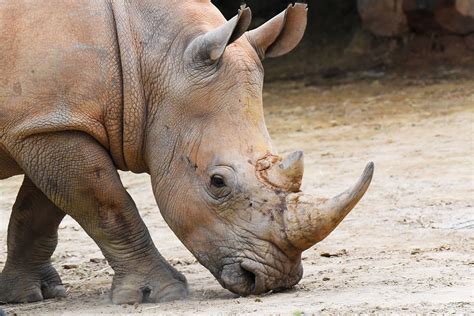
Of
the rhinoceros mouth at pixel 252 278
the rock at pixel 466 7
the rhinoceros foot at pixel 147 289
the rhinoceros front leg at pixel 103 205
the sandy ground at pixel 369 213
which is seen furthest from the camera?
the rock at pixel 466 7

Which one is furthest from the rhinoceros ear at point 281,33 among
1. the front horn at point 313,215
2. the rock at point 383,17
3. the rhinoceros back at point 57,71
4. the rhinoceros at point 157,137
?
the rock at point 383,17

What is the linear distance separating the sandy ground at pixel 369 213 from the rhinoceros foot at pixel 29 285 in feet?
0.49

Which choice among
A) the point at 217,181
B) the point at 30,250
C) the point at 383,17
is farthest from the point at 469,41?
the point at 217,181

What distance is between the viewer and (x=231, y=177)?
732 centimetres

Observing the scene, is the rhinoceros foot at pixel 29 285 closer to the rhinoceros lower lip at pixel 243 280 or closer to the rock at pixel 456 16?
the rhinoceros lower lip at pixel 243 280

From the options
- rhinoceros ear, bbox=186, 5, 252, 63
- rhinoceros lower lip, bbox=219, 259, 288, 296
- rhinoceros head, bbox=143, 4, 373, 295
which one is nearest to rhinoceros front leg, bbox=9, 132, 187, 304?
rhinoceros head, bbox=143, 4, 373, 295

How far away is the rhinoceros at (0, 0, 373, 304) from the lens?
23.9 ft

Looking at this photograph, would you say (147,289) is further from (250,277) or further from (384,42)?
(384,42)

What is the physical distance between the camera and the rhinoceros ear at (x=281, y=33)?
780cm

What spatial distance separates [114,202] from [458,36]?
9.42m

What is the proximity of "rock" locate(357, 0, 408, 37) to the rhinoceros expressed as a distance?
8718 mm

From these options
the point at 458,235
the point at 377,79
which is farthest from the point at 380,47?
the point at 458,235

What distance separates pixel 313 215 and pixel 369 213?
319 centimetres

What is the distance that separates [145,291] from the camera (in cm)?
770
